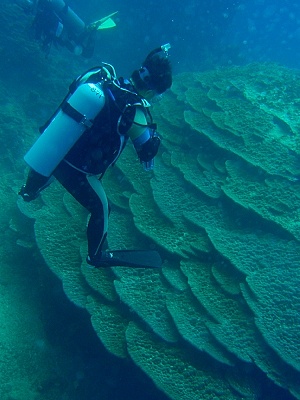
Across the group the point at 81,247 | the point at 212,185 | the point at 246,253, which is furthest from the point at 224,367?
the point at 212,185

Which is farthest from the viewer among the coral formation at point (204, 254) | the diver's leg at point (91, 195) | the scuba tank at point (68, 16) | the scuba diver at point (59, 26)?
the scuba tank at point (68, 16)

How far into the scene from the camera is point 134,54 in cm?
1577

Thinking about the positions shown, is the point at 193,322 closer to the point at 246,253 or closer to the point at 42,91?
the point at 246,253

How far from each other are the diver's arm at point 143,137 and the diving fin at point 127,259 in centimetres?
112

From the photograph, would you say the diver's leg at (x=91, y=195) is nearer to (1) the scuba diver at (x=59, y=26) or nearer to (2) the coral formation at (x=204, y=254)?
(2) the coral formation at (x=204, y=254)

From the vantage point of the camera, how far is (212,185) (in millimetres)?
5355

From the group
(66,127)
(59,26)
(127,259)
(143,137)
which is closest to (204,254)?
(127,259)

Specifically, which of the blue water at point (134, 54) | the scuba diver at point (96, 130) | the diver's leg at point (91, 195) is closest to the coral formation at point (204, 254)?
the blue water at point (134, 54)

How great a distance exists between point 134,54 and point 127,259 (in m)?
14.9

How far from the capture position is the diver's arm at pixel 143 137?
8.96ft

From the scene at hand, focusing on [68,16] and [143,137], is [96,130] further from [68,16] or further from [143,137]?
[68,16]

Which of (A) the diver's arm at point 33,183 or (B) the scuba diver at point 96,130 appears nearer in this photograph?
(B) the scuba diver at point 96,130

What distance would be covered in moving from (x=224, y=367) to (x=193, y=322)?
0.63 meters

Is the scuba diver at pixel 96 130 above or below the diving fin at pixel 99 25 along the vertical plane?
below
